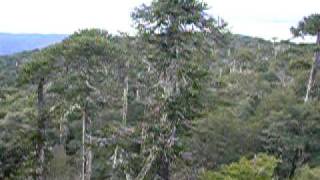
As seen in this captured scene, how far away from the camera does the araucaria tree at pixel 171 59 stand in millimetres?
14062

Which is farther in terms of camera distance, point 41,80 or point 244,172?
point 41,80

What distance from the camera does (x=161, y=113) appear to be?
14195mm

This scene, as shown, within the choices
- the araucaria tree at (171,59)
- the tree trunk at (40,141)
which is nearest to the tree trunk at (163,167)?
the araucaria tree at (171,59)

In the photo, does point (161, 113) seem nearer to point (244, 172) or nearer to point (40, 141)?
point (244, 172)

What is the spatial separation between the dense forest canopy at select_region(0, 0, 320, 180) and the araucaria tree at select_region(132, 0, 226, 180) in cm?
3

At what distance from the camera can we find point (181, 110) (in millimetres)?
14508

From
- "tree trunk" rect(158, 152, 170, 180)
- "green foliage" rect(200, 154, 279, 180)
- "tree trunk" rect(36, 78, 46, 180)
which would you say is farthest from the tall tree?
Answer: "tree trunk" rect(158, 152, 170, 180)

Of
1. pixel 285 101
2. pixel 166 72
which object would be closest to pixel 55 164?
pixel 285 101

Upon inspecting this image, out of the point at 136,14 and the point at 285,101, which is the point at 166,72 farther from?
the point at 285,101

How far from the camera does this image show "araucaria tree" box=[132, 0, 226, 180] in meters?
14.1

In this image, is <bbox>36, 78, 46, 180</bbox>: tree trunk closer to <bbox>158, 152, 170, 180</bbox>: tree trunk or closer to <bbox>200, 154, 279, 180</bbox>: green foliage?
<bbox>200, 154, 279, 180</bbox>: green foliage

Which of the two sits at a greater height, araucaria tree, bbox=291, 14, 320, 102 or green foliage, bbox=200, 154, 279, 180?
araucaria tree, bbox=291, 14, 320, 102

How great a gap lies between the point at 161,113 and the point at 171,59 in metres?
1.46

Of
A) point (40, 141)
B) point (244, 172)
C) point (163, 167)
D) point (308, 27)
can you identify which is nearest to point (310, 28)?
point (308, 27)
